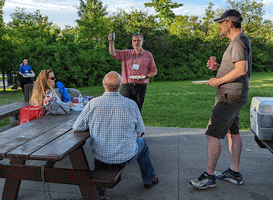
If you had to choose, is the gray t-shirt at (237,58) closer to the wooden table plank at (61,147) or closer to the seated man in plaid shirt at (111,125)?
the seated man in plaid shirt at (111,125)

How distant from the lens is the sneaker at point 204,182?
115 inches

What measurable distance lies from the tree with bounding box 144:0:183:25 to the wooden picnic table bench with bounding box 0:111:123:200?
33.5 metres

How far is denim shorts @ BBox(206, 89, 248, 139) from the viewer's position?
2785 mm

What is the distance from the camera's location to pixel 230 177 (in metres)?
3.13

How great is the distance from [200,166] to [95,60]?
18.1 metres

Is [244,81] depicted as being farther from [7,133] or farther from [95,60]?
[95,60]

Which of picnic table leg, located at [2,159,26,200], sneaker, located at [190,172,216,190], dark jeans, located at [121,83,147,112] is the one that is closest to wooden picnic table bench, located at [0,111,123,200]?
picnic table leg, located at [2,159,26,200]

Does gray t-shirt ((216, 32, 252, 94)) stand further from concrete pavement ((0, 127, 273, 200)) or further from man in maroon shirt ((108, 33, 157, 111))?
man in maroon shirt ((108, 33, 157, 111))

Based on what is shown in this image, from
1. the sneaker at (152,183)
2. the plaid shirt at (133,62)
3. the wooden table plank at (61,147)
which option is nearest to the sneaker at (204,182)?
the sneaker at (152,183)

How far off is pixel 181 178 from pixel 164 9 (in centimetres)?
3336

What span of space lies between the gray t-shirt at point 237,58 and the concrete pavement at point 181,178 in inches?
46.2

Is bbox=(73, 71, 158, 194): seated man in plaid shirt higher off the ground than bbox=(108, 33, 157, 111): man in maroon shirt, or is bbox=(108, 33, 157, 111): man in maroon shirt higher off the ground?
bbox=(108, 33, 157, 111): man in maroon shirt

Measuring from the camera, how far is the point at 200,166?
3.56m

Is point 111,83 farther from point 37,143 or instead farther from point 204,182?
point 204,182
